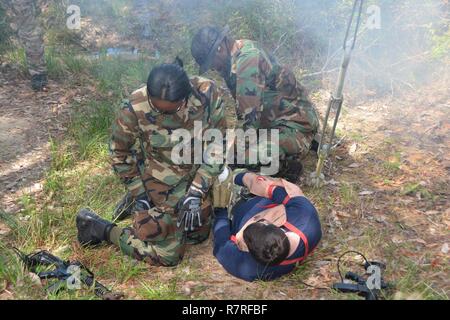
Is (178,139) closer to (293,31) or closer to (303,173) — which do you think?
(303,173)

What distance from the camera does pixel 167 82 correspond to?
11.3 ft

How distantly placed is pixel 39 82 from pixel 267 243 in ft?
16.1

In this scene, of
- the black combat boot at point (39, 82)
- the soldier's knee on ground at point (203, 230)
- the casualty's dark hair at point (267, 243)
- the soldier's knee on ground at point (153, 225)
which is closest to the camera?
the casualty's dark hair at point (267, 243)

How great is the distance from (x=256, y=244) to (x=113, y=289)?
122 centimetres

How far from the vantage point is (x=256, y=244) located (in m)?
3.07

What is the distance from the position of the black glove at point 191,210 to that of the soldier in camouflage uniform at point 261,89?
1.14 meters

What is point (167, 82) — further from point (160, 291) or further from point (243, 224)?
point (160, 291)

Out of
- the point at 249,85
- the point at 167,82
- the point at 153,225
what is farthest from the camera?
the point at 249,85

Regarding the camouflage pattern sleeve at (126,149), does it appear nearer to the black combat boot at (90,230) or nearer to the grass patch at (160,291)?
the black combat boot at (90,230)

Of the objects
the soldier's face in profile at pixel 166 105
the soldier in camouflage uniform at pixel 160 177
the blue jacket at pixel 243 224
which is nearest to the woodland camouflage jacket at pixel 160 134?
the soldier in camouflage uniform at pixel 160 177

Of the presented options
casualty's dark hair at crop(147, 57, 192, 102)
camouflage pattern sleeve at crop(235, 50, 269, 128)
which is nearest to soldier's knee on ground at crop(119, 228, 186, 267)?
casualty's dark hair at crop(147, 57, 192, 102)

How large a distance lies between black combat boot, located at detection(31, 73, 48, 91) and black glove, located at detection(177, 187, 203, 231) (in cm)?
377

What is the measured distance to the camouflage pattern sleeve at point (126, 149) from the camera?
3928 mm

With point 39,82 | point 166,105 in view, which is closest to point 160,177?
point 166,105
